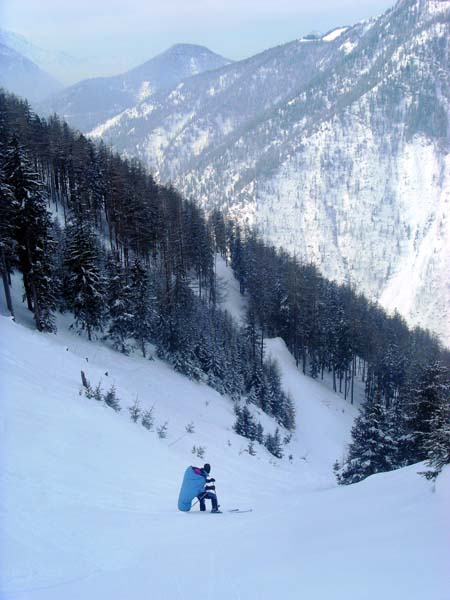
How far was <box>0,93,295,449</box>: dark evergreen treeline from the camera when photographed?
2859 cm

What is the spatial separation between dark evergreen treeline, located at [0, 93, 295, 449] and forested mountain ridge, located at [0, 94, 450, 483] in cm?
14

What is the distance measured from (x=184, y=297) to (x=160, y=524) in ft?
134

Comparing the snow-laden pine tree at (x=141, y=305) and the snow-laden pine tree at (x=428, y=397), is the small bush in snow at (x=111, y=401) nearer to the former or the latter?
the snow-laden pine tree at (x=141, y=305)

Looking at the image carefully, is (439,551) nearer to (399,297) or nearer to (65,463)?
(65,463)

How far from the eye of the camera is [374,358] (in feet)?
234

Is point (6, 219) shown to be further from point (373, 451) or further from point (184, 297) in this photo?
point (184, 297)

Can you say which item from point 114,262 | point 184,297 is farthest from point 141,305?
point 184,297

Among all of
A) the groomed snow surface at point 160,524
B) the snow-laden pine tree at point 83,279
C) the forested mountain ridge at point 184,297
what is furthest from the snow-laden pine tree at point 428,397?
the snow-laden pine tree at point 83,279

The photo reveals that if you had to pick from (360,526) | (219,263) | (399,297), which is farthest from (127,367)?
(399,297)

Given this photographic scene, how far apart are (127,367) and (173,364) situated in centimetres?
752

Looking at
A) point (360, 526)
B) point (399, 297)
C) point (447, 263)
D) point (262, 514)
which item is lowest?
point (399, 297)

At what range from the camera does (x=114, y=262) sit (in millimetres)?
38031

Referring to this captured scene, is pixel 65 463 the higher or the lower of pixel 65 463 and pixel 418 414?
the higher

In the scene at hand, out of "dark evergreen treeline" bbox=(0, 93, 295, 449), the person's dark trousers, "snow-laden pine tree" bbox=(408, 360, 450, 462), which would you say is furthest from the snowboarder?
"snow-laden pine tree" bbox=(408, 360, 450, 462)
